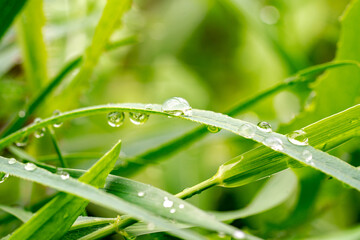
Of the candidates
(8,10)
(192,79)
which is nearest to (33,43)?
(8,10)

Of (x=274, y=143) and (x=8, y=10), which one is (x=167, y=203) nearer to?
(x=274, y=143)

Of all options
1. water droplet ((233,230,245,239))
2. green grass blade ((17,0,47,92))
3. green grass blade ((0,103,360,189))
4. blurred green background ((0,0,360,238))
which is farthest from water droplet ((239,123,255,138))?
green grass blade ((17,0,47,92))

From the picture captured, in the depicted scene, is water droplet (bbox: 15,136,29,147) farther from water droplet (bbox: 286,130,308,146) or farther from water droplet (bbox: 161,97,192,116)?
water droplet (bbox: 286,130,308,146)

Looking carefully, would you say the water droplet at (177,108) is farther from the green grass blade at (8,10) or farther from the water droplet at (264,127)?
the green grass blade at (8,10)

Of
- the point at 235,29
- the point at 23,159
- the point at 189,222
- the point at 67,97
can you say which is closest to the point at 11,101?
the point at 67,97

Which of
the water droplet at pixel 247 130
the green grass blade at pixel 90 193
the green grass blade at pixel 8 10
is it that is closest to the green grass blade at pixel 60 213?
the green grass blade at pixel 90 193

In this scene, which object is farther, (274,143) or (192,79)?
(192,79)
